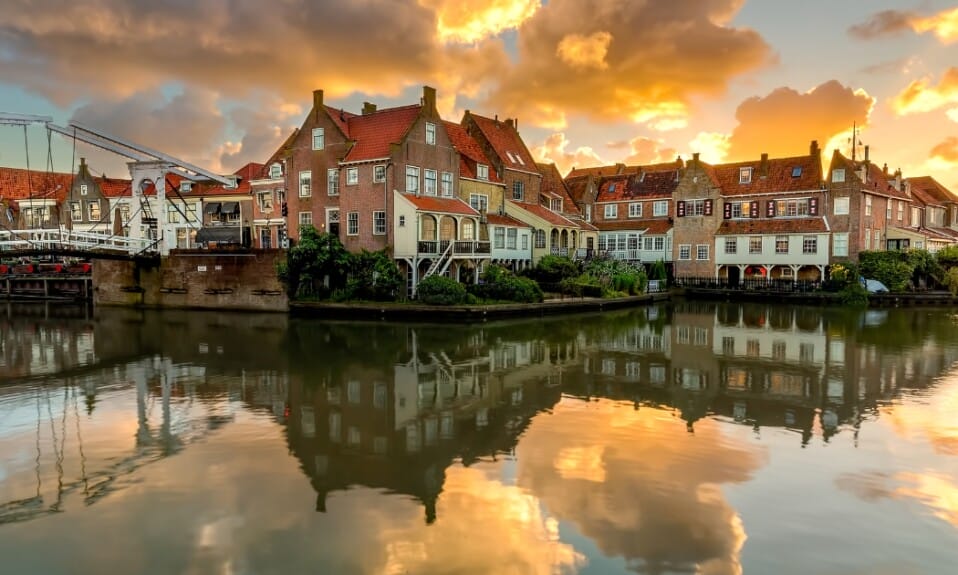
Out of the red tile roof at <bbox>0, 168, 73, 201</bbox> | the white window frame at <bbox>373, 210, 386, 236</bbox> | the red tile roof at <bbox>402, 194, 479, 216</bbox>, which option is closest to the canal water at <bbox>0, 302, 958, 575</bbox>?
the red tile roof at <bbox>402, 194, 479, 216</bbox>

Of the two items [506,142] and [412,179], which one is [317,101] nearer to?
[412,179]

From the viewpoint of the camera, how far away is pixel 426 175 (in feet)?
116

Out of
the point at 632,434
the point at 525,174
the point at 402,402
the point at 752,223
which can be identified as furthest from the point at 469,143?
the point at 632,434

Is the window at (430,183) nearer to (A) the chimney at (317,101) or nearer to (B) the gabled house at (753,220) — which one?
(A) the chimney at (317,101)

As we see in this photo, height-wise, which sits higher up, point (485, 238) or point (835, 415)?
point (485, 238)

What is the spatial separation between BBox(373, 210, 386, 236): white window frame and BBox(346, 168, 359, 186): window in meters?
2.28

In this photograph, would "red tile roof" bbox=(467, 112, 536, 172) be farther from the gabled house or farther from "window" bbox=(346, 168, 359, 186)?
the gabled house

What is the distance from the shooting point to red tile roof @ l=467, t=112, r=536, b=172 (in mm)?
43750

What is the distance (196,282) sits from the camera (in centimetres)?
3728

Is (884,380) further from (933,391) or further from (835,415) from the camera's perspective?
(835,415)

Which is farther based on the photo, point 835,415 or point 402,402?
point 402,402

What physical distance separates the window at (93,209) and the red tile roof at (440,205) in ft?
113

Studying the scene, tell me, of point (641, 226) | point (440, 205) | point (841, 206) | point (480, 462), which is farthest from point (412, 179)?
point (841, 206)

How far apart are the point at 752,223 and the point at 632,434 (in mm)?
40233
